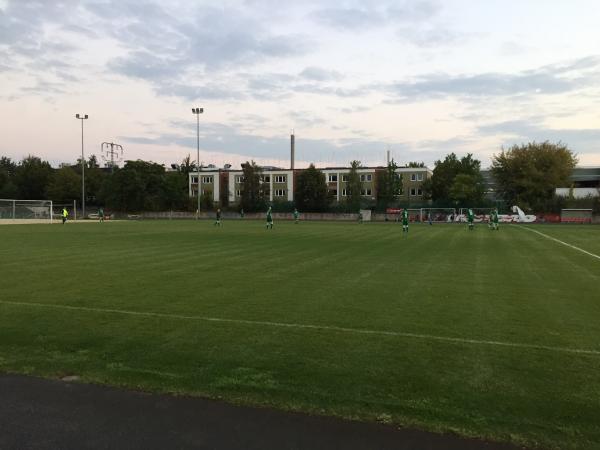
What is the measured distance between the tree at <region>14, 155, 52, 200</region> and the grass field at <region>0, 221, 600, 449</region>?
360 ft

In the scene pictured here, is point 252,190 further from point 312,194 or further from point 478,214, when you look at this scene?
point 478,214

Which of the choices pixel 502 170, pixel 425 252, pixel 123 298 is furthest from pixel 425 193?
pixel 123 298

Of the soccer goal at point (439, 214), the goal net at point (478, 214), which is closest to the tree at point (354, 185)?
the soccer goal at point (439, 214)

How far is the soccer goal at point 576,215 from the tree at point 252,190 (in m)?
49.5

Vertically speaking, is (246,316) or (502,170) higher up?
(502,170)

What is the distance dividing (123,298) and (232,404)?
5.67 m

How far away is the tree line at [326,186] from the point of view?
7544cm

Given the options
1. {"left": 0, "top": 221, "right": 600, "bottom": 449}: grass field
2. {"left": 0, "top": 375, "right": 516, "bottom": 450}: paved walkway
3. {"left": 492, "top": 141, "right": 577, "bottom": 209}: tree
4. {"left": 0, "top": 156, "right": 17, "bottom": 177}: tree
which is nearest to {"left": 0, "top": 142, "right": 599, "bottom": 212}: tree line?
{"left": 492, "top": 141, "right": 577, "bottom": 209}: tree

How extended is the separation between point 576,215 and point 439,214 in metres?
17.8

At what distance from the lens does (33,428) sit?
4012 mm

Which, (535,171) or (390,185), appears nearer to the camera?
(535,171)

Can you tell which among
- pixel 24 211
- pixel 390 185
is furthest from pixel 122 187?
pixel 390 185

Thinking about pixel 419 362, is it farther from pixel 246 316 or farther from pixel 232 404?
Result: pixel 246 316

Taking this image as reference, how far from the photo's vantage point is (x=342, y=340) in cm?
654
